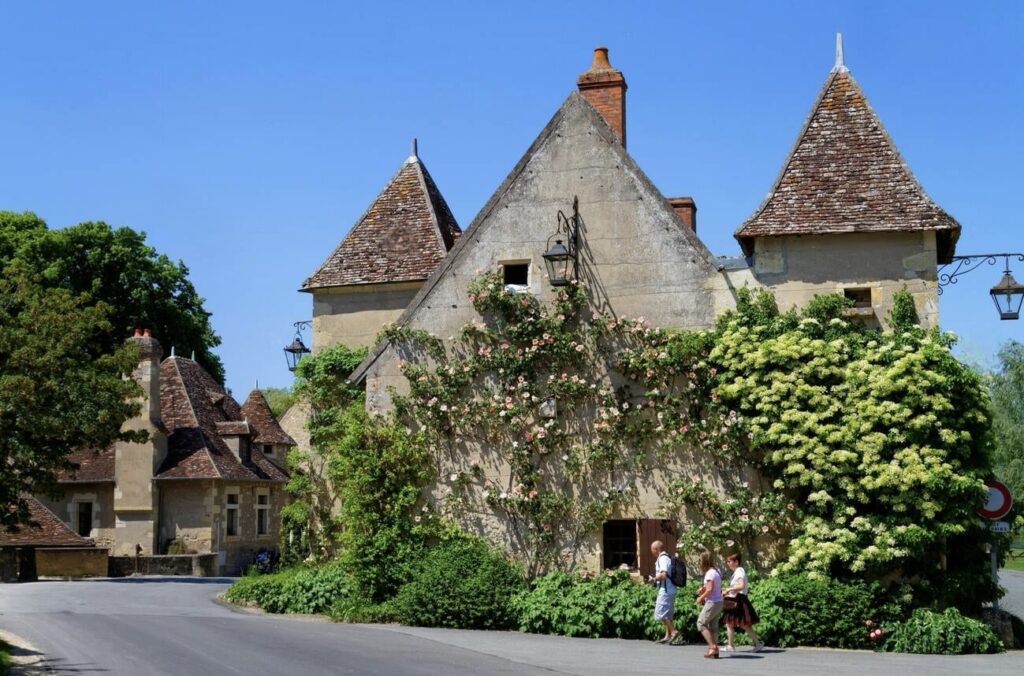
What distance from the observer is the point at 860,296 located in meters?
17.9

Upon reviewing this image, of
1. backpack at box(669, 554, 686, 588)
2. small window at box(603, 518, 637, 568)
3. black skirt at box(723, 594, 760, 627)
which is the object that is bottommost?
black skirt at box(723, 594, 760, 627)

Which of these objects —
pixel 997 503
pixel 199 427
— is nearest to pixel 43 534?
pixel 199 427

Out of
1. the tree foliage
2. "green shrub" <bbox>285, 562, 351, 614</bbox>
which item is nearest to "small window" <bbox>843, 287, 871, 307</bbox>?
the tree foliage

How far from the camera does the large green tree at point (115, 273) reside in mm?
41531

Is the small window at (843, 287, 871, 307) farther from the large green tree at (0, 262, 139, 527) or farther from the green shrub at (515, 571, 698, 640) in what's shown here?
the large green tree at (0, 262, 139, 527)

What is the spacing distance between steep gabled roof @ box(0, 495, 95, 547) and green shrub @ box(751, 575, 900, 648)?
22281mm

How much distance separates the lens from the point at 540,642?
50.2 feet

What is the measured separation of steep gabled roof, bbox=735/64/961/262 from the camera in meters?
17.6

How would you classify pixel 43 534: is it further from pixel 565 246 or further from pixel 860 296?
pixel 860 296

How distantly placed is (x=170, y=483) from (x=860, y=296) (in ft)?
79.6

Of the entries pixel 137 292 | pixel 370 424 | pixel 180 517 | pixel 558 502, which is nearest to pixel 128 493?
pixel 180 517

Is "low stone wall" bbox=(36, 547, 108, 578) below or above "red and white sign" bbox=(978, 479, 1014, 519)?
below

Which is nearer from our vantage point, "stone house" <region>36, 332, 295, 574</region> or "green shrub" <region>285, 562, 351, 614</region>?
"green shrub" <region>285, 562, 351, 614</region>

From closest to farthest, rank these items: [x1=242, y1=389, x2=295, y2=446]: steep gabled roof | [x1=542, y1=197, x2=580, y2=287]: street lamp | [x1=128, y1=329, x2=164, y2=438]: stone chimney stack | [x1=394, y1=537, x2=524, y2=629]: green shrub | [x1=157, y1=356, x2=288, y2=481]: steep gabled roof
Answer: [x1=394, y1=537, x2=524, y2=629]: green shrub → [x1=542, y1=197, x2=580, y2=287]: street lamp → [x1=128, y1=329, x2=164, y2=438]: stone chimney stack → [x1=157, y1=356, x2=288, y2=481]: steep gabled roof → [x1=242, y1=389, x2=295, y2=446]: steep gabled roof
